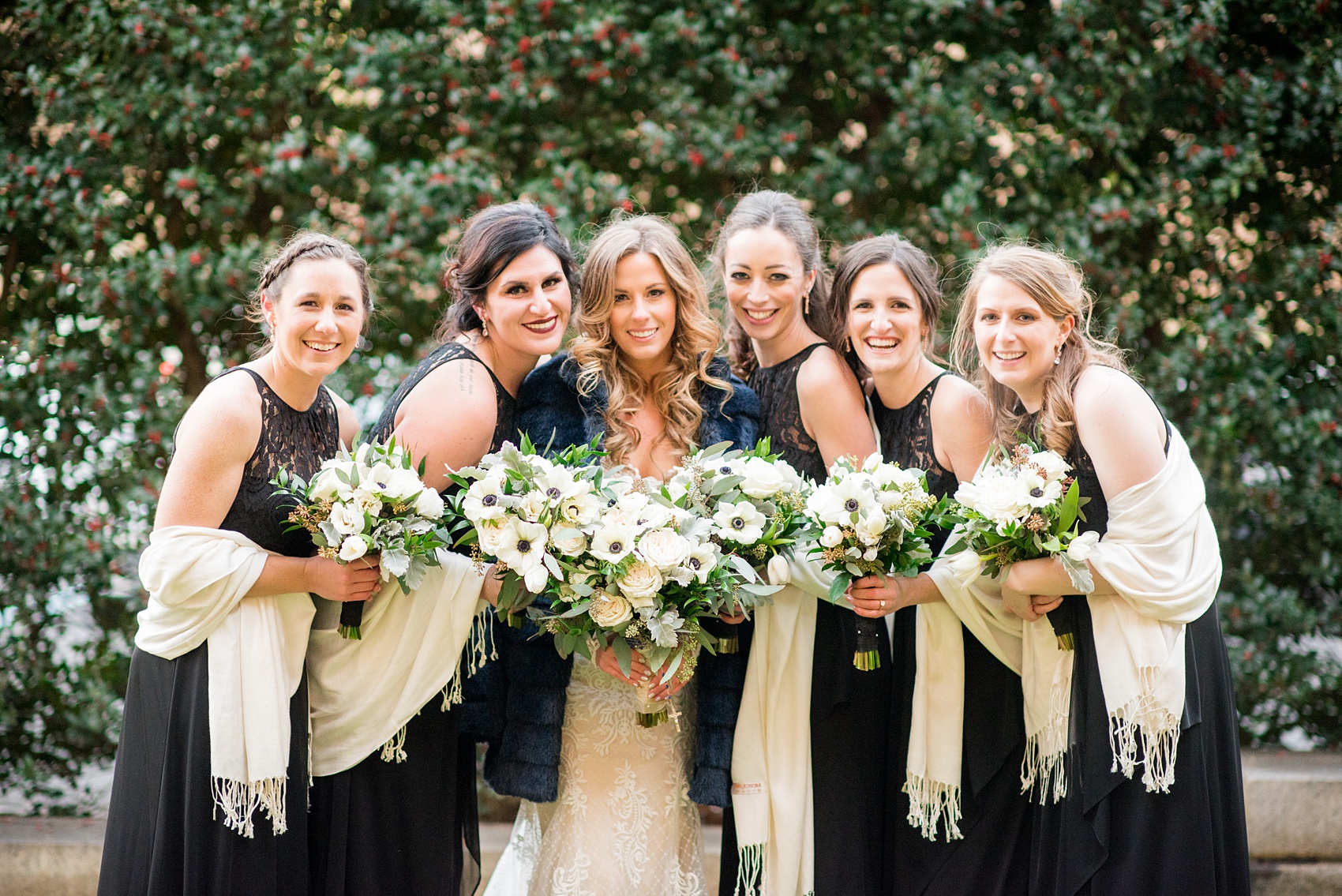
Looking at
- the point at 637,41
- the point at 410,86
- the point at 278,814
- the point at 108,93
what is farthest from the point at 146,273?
the point at 278,814

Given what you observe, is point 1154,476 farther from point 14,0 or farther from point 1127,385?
point 14,0

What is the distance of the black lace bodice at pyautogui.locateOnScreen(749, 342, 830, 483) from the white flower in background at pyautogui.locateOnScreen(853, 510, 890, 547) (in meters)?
0.59

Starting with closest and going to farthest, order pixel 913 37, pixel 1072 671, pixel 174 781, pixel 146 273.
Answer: pixel 174 781 → pixel 1072 671 → pixel 146 273 → pixel 913 37

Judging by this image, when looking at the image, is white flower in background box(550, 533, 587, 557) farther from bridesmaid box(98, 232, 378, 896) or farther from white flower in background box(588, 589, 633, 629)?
bridesmaid box(98, 232, 378, 896)

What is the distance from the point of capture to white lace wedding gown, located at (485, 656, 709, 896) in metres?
3.14

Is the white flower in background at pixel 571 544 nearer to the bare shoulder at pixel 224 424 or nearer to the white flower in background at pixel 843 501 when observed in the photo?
the white flower in background at pixel 843 501

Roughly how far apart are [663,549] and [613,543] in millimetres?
133

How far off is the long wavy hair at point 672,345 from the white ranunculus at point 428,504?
Answer: 671 millimetres

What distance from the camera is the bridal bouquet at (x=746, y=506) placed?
9.74 feet

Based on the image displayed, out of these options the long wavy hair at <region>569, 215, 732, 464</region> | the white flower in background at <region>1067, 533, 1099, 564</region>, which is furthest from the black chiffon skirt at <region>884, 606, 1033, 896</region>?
the long wavy hair at <region>569, 215, 732, 464</region>

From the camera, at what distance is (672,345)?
3.61m

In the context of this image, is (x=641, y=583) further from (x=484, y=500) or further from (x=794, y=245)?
(x=794, y=245)

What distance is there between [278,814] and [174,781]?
30 cm

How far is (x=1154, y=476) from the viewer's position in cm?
304
